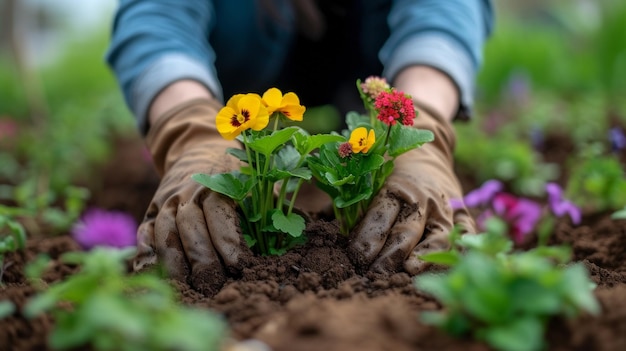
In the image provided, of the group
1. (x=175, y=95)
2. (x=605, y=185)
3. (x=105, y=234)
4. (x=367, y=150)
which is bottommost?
(x=105, y=234)

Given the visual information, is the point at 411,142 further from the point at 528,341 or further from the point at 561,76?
the point at 561,76

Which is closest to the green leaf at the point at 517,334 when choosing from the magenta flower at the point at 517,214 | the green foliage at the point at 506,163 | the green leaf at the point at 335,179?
the green leaf at the point at 335,179

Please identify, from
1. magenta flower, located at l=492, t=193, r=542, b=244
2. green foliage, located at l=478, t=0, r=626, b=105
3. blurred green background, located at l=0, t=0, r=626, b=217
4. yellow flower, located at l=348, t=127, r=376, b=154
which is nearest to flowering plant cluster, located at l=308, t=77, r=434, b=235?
yellow flower, located at l=348, t=127, r=376, b=154

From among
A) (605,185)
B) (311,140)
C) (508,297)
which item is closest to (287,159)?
(311,140)

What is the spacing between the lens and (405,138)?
1.40 metres

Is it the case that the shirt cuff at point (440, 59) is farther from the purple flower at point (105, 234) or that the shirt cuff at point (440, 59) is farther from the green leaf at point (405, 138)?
the purple flower at point (105, 234)

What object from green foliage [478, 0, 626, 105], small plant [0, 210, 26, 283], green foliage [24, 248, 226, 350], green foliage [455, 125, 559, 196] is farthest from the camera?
green foliage [478, 0, 626, 105]

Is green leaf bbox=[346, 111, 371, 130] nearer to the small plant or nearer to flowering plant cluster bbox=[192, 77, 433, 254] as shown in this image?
flowering plant cluster bbox=[192, 77, 433, 254]

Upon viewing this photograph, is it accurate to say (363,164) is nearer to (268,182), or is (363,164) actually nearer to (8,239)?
(268,182)

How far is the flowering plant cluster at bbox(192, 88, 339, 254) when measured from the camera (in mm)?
1310

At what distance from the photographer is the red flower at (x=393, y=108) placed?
4.38 feet

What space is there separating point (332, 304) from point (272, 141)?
1.23 ft

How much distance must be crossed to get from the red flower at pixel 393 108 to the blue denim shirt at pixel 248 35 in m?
0.77

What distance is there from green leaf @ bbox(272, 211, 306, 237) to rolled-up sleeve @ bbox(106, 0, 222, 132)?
83 centimetres
